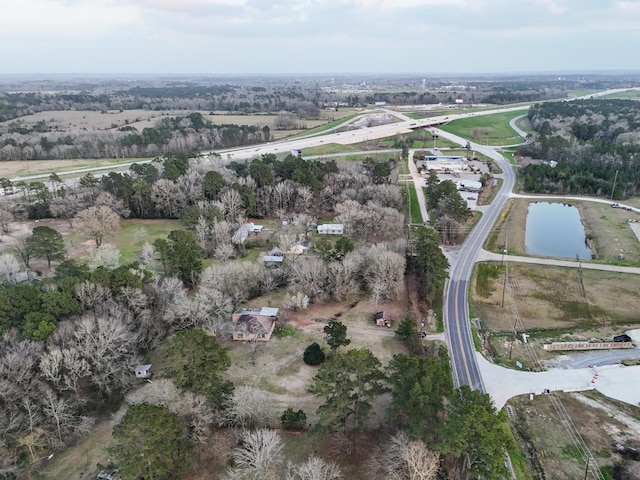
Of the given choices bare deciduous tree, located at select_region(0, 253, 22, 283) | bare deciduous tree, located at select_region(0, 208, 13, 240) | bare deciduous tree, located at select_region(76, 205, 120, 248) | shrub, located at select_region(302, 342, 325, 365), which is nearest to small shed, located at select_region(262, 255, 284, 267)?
shrub, located at select_region(302, 342, 325, 365)

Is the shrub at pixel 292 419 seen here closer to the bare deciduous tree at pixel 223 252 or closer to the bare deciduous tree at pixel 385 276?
the bare deciduous tree at pixel 385 276

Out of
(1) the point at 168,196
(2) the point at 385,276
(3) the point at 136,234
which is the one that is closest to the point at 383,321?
(2) the point at 385,276

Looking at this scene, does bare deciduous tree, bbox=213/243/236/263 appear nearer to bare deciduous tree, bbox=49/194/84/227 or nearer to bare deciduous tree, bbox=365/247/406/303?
bare deciduous tree, bbox=365/247/406/303

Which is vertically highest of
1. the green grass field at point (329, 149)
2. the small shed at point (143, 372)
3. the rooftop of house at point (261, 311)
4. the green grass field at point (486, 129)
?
the green grass field at point (486, 129)

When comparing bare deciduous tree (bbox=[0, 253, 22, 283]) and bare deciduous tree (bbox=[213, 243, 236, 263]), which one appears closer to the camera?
bare deciduous tree (bbox=[0, 253, 22, 283])

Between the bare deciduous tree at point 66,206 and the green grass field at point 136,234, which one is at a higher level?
the bare deciduous tree at point 66,206

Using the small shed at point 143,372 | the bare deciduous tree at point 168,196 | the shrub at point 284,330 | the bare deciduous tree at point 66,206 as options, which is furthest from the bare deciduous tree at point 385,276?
the bare deciduous tree at point 66,206
